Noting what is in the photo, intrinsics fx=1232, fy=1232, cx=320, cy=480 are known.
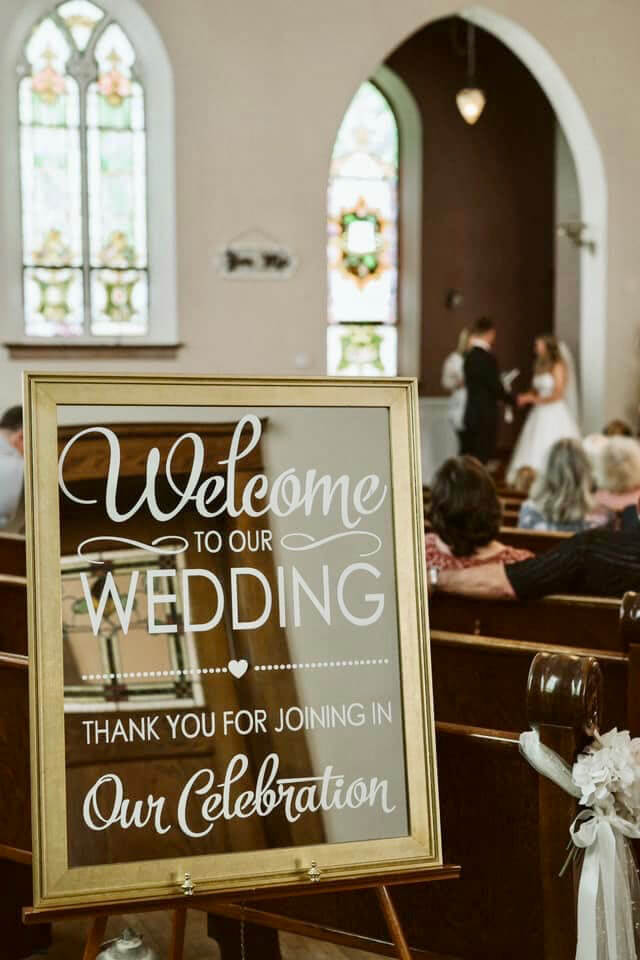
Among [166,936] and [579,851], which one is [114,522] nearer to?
[579,851]

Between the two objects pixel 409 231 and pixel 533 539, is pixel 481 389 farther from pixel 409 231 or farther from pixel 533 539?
pixel 533 539

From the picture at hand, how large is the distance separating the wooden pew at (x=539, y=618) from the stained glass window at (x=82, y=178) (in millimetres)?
5419

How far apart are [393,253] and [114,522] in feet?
31.6

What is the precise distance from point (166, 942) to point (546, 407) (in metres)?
7.35

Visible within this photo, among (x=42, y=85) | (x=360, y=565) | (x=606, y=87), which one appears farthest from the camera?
(x=606, y=87)

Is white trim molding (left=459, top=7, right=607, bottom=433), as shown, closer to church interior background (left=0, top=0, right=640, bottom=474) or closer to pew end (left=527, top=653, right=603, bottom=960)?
church interior background (left=0, top=0, right=640, bottom=474)

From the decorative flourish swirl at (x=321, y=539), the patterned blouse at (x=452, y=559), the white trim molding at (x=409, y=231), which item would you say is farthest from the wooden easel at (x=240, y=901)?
the white trim molding at (x=409, y=231)

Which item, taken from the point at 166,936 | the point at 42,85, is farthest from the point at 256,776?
the point at 42,85

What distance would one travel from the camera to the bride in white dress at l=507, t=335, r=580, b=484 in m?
9.69

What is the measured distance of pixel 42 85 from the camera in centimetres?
805

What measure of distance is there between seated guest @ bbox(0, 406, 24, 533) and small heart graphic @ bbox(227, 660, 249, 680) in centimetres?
283

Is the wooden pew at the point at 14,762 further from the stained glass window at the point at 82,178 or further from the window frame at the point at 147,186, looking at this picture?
the stained glass window at the point at 82,178

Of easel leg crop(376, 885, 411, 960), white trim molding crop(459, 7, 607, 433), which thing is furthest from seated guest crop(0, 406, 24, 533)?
white trim molding crop(459, 7, 607, 433)

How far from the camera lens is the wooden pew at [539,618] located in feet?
10.4
